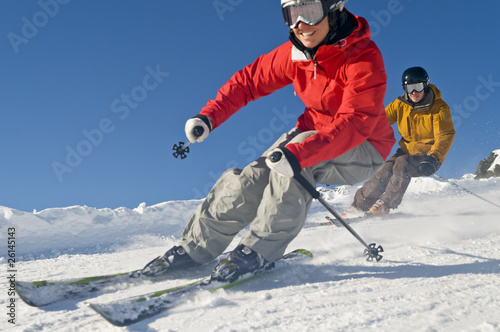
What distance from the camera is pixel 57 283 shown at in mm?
2467

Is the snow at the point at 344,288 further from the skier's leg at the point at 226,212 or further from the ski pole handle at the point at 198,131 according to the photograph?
the ski pole handle at the point at 198,131

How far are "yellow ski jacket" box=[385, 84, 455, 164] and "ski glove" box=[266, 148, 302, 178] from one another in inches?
171

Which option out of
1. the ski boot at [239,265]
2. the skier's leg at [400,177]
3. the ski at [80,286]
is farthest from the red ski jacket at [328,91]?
the skier's leg at [400,177]

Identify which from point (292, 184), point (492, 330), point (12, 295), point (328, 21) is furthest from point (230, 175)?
point (492, 330)

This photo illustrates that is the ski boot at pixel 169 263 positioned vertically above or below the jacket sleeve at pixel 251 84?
below

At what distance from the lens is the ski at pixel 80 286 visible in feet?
7.55

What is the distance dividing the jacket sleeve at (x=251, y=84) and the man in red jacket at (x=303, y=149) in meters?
0.03

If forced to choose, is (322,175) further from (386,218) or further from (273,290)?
(386,218)

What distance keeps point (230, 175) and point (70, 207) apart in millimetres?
4859

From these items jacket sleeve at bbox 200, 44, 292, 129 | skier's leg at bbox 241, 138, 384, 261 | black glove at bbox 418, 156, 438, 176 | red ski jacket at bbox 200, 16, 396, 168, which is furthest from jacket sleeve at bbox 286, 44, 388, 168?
black glove at bbox 418, 156, 438, 176

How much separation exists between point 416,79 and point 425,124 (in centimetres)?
76

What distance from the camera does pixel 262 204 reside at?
8.66 ft

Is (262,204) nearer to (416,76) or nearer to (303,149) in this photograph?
(303,149)

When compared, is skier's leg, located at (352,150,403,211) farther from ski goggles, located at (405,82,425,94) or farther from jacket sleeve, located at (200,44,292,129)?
jacket sleeve, located at (200,44,292,129)
